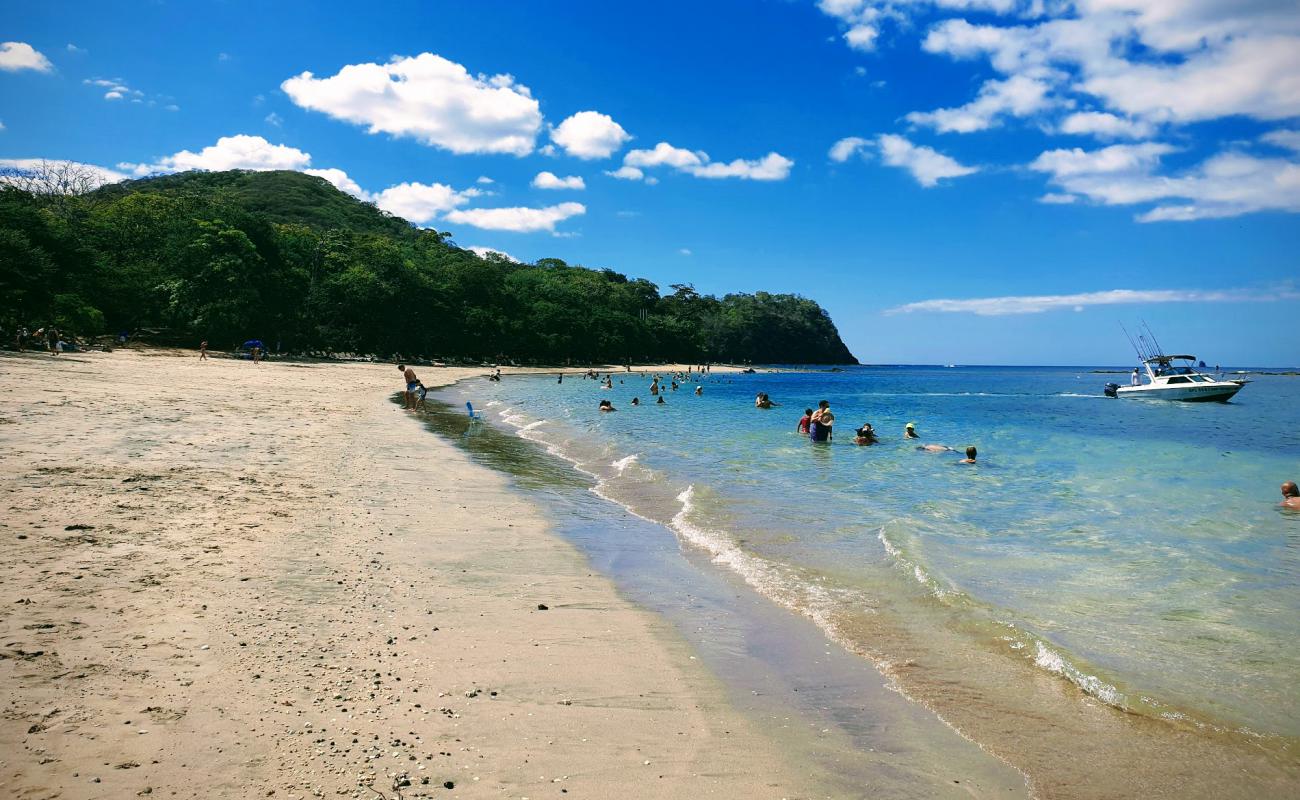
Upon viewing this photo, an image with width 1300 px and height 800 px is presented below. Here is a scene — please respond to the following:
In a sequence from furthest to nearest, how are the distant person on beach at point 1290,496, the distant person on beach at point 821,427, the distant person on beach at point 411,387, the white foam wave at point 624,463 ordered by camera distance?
the distant person on beach at point 411,387 < the distant person on beach at point 821,427 < the white foam wave at point 624,463 < the distant person on beach at point 1290,496

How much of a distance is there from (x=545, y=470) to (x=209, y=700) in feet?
40.1

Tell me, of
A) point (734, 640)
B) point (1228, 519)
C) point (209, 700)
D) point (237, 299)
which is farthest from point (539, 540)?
point (237, 299)

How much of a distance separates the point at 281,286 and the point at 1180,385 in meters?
75.9

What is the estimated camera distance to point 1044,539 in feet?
35.6

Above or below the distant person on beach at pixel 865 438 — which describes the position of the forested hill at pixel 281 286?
above

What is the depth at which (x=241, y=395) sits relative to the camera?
23.8 meters

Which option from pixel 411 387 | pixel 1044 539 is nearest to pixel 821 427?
pixel 1044 539

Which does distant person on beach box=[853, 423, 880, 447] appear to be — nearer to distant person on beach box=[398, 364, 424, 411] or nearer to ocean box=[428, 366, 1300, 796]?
ocean box=[428, 366, 1300, 796]

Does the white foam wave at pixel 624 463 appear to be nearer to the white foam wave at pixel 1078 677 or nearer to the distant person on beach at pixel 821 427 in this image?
the distant person on beach at pixel 821 427

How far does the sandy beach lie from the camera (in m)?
3.55

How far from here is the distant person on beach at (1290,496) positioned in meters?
13.6

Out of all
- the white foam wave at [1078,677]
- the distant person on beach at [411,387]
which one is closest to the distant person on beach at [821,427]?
the distant person on beach at [411,387]

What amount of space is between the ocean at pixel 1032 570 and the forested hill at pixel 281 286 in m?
38.6

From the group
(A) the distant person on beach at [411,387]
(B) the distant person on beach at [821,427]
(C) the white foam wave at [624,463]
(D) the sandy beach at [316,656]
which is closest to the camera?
(D) the sandy beach at [316,656]
